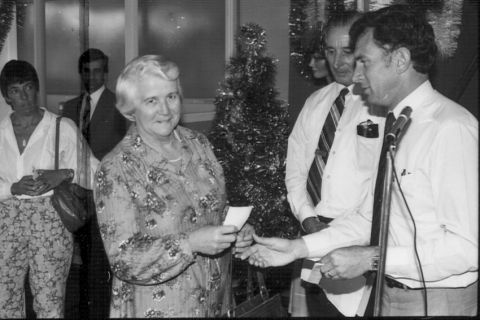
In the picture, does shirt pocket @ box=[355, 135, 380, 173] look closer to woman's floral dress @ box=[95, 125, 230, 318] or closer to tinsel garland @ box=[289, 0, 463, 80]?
tinsel garland @ box=[289, 0, 463, 80]

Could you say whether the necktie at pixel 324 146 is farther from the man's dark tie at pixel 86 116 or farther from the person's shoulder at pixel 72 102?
the person's shoulder at pixel 72 102

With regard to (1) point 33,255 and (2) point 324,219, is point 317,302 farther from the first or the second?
(1) point 33,255

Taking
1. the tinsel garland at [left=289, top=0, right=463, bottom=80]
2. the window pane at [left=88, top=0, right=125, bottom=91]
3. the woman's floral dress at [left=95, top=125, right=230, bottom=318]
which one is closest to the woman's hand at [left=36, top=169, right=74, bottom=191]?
the window pane at [left=88, top=0, right=125, bottom=91]

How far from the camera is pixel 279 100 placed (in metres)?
3.19

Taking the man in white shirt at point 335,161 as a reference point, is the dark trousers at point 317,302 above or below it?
below

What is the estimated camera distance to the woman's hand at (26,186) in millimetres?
2426

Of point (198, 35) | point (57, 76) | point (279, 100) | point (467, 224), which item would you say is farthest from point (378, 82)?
point (198, 35)

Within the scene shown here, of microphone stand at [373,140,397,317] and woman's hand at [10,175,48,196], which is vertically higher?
microphone stand at [373,140,397,317]

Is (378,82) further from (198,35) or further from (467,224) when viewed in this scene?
(198,35)

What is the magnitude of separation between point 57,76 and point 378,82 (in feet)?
5.78

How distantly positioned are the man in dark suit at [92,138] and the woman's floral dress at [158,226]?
3.10ft

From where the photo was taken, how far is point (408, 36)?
1.68m

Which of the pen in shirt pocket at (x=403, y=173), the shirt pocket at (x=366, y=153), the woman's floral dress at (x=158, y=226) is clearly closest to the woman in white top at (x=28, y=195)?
the woman's floral dress at (x=158, y=226)

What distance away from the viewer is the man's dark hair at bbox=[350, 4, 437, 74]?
1686 mm
